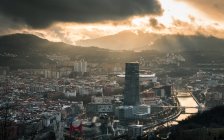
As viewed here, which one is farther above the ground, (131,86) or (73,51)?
(73,51)

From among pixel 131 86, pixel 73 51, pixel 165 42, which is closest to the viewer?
pixel 131 86

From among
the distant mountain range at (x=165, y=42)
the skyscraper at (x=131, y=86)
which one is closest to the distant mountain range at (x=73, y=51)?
the distant mountain range at (x=165, y=42)

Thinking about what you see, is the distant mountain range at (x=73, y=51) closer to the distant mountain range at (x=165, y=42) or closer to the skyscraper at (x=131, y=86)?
the distant mountain range at (x=165, y=42)

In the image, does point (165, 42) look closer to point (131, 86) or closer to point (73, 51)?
point (73, 51)

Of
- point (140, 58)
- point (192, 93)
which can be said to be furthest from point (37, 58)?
point (192, 93)

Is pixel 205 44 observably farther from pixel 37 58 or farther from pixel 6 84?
pixel 6 84

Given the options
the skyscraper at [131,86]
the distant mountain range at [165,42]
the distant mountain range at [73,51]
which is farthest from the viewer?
the distant mountain range at [165,42]

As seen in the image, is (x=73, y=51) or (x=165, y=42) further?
Result: (x=165, y=42)

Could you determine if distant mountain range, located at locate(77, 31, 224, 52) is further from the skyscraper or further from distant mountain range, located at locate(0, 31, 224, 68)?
the skyscraper

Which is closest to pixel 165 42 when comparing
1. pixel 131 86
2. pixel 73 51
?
pixel 73 51
